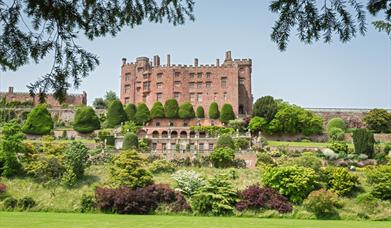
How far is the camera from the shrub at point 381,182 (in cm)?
2784

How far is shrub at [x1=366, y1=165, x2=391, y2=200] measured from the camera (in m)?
27.8

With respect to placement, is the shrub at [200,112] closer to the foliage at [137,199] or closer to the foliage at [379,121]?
the foliage at [379,121]

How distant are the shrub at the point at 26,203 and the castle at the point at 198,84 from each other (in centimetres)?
3344

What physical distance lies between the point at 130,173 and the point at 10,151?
9.40 m

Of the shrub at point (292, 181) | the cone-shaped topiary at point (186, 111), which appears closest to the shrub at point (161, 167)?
the shrub at point (292, 181)

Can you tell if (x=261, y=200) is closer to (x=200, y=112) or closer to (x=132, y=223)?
(x=132, y=223)

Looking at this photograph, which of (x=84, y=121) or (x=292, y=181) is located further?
(x=84, y=121)

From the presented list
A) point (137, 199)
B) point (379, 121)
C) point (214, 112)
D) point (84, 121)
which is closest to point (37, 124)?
point (84, 121)

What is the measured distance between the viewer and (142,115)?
5538cm

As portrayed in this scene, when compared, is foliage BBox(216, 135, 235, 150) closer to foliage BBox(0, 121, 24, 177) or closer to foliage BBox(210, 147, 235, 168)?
foliage BBox(210, 147, 235, 168)

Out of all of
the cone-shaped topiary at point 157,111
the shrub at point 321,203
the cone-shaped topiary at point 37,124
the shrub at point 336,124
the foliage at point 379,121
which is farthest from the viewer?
the cone-shaped topiary at point 157,111

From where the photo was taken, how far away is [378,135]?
50.4 metres

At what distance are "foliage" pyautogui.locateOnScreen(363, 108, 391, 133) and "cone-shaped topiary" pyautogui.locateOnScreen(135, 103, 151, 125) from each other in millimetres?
26634

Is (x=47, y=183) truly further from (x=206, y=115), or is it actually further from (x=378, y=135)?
(x=378, y=135)
